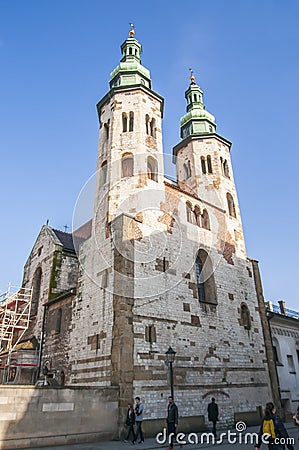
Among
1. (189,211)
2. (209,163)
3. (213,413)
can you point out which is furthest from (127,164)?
(213,413)

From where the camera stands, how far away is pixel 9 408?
10.7 meters

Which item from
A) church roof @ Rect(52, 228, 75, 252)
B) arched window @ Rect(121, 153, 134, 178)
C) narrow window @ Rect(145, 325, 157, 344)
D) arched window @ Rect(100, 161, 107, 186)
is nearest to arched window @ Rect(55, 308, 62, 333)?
church roof @ Rect(52, 228, 75, 252)

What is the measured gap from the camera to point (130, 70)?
966 inches

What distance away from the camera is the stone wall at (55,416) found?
10617 mm

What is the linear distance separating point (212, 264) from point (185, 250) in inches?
98.2

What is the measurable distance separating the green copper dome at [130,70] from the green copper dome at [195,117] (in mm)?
5683

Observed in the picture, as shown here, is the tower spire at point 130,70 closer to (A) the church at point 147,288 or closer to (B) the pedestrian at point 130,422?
(A) the church at point 147,288

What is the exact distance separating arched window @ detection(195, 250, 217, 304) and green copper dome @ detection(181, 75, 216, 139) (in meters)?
12.1

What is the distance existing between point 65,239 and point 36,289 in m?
4.22

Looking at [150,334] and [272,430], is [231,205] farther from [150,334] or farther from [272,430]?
[272,430]

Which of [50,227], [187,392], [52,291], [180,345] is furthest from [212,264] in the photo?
[50,227]

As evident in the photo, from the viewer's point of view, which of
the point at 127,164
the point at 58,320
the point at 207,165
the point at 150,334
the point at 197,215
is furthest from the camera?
the point at 207,165

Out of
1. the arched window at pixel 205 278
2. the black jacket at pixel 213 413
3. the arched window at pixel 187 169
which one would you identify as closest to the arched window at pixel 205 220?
the arched window at pixel 205 278

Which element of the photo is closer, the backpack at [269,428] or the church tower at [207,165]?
the backpack at [269,428]
